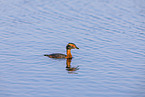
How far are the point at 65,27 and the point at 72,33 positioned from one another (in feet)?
7.69

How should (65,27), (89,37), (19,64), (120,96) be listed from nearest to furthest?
(120,96) < (19,64) < (89,37) < (65,27)

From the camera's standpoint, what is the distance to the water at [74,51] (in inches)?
745

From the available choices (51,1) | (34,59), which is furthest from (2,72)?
(51,1)

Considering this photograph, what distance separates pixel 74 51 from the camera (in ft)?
88.8

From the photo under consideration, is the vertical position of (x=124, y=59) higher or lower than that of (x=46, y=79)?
higher

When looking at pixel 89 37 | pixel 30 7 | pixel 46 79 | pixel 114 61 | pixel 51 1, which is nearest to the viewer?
pixel 46 79

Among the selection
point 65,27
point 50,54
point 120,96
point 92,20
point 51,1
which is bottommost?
point 120,96

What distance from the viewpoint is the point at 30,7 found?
41.7 m

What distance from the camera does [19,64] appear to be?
73.5 feet

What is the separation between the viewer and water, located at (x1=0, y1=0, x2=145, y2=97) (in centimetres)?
1892

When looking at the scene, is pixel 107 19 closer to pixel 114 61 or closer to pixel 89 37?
pixel 89 37

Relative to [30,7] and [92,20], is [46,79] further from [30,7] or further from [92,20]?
[30,7]

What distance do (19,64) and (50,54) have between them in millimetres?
2925

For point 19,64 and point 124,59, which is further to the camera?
point 124,59
